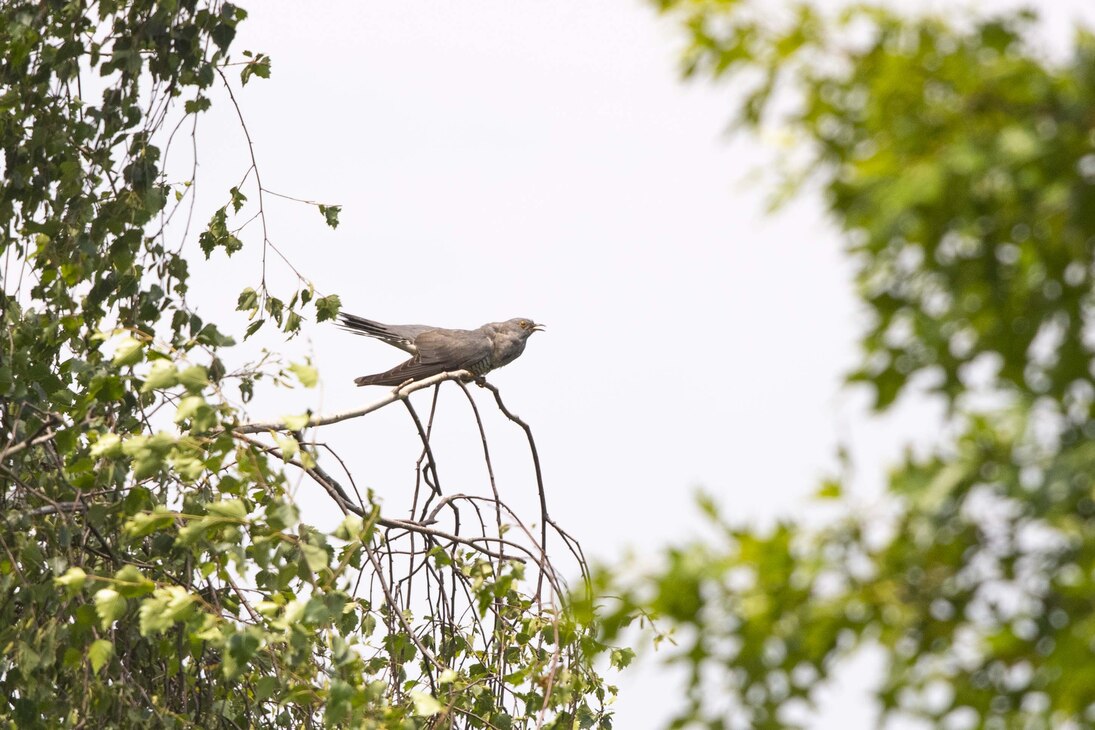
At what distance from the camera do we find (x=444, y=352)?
681cm

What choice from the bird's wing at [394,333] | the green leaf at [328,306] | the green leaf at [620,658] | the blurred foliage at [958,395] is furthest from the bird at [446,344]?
the blurred foliage at [958,395]

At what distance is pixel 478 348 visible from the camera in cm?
699

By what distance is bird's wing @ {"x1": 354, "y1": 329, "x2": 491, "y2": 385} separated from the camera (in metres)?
6.60

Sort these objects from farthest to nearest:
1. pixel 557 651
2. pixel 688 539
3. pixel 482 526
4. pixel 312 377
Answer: pixel 482 526, pixel 557 651, pixel 312 377, pixel 688 539

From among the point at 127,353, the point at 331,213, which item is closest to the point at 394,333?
the point at 331,213

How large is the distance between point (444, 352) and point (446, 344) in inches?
3.0

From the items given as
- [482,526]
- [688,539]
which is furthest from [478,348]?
[688,539]

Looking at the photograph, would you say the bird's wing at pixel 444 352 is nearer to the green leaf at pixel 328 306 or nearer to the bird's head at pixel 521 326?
the bird's head at pixel 521 326

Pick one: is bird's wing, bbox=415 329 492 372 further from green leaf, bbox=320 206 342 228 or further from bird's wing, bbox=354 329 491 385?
green leaf, bbox=320 206 342 228

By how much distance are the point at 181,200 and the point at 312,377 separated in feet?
5.16

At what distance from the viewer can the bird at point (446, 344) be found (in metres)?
6.64

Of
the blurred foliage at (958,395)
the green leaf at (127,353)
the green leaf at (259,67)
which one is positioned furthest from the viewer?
the green leaf at (259,67)

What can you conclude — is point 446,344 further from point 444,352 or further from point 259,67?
point 259,67

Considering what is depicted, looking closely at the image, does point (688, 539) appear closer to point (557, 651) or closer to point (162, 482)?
point (557, 651)
